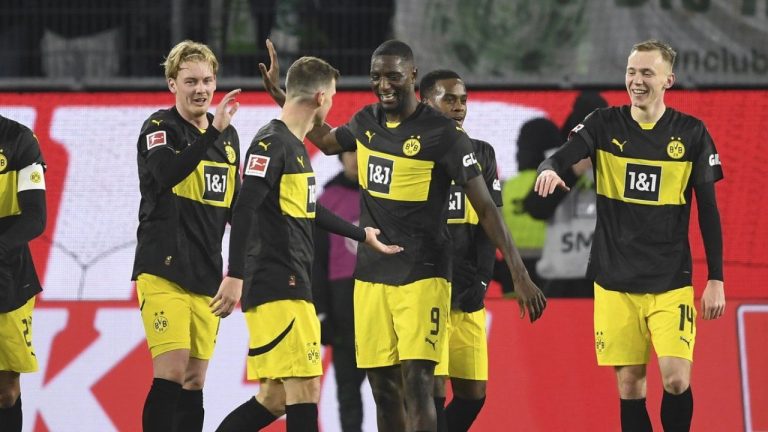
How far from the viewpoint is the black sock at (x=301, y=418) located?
5.73 meters

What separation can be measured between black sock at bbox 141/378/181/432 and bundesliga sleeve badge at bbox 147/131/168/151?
116 cm

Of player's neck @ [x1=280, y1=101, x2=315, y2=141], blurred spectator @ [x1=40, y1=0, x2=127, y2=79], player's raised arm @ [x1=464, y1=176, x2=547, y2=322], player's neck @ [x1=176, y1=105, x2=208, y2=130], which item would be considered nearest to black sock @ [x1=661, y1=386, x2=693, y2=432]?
player's raised arm @ [x1=464, y1=176, x2=547, y2=322]

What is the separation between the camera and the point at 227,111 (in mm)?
6055

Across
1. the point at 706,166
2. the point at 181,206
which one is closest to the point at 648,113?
the point at 706,166

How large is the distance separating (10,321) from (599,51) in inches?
178

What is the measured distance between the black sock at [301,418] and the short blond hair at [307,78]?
57.8 inches

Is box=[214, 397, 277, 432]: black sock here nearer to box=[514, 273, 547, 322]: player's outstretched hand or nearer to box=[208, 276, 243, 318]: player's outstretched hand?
box=[208, 276, 243, 318]: player's outstretched hand

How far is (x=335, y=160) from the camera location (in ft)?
27.8

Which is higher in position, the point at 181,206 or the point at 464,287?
the point at 181,206

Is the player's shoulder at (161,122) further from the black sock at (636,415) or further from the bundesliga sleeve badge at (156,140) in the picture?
the black sock at (636,415)

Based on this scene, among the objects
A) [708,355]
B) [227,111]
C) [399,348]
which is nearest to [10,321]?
[227,111]

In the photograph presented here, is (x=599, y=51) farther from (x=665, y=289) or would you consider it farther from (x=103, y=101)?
(x=103, y=101)

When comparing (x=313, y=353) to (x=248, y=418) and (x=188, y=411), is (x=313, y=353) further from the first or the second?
(x=188, y=411)

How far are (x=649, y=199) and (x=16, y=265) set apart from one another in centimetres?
329
